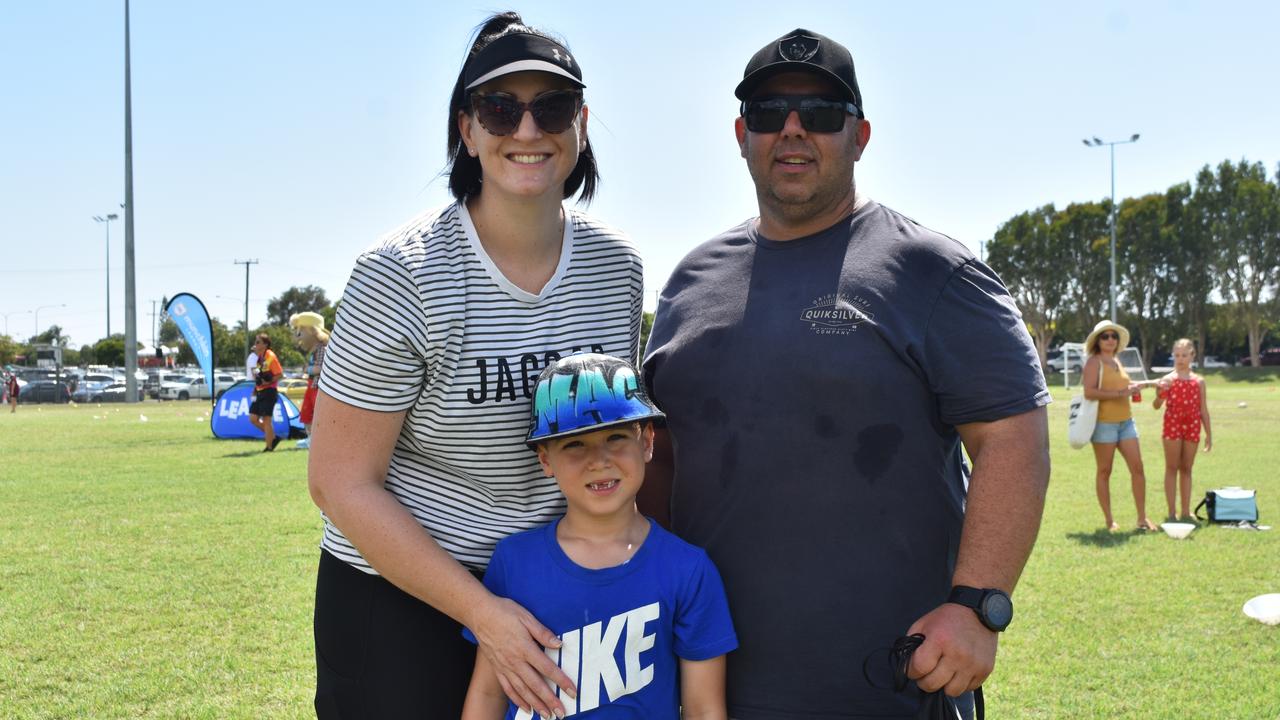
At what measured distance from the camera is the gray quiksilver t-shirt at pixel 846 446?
2.22 meters

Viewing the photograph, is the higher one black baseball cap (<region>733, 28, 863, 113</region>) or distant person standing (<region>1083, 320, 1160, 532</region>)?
black baseball cap (<region>733, 28, 863, 113</region>)

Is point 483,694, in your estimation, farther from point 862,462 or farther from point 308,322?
point 308,322

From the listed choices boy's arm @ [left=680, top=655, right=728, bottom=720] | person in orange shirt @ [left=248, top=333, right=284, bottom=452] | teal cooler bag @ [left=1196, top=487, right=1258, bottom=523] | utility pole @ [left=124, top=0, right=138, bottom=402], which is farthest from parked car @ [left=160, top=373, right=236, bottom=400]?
boy's arm @ [left=680, top=655, right=728, bottom=720]

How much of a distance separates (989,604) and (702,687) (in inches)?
25.6

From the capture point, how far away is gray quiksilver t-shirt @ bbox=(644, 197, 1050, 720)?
2221 millimetres

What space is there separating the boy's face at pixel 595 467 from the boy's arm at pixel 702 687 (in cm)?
39

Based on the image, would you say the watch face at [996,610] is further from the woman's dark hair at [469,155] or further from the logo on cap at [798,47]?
the woman's dark hair at [469,155]

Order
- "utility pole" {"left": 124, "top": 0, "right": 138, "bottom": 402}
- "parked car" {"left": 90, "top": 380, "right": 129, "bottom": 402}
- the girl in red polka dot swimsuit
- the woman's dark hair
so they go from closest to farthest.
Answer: the woman's dark hair < the girl in red polka dot swimsuit < "utility pole" {"left": 124, "top": 0, "right": 138, "bottom": 402} < "parked car" {"left": 90, "top": 380, "right": 129, "bottom": 402}

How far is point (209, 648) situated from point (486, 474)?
3.96 m

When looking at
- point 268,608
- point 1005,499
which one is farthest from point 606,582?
point 268,608

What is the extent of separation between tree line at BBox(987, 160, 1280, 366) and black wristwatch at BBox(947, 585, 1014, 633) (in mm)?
53138

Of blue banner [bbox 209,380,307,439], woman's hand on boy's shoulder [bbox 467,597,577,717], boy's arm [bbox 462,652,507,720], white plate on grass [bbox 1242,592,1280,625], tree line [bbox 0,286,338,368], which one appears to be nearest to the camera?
woman's hand on boy's shoulder [bbox 467,597,577,717]

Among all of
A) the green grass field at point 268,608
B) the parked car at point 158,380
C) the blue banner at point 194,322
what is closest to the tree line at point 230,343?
the parked car at point 158,380

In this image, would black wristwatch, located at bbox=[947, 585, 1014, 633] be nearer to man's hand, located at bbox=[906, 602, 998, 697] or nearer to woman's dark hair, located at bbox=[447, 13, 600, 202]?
man's hand, located at bbox=[906, 602, 998, 697]
